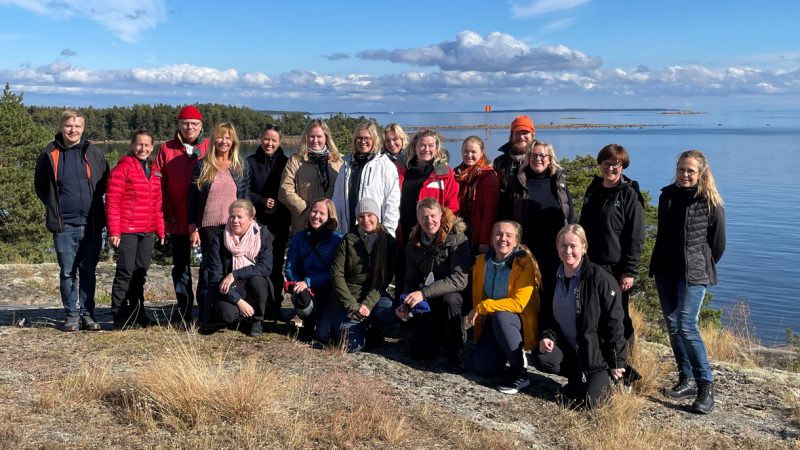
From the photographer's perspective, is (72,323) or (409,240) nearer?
(409,240)

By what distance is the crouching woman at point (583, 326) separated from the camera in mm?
4906

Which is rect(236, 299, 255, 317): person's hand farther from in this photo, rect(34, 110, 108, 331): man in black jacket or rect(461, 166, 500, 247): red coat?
rect(461, 166, 500, 247): red coat

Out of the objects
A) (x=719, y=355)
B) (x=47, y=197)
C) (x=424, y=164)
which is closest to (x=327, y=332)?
(x=424, y=164)

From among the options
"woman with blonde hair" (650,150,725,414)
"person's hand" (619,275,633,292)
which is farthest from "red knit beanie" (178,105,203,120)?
"woman with blonde hair" (650,150,725,414)

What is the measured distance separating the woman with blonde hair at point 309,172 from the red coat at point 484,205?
58.9 inches

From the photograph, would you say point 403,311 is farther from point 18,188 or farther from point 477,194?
point 18,188

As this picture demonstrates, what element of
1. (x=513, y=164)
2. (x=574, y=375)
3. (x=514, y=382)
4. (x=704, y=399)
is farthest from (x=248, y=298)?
(x=704, y=399)

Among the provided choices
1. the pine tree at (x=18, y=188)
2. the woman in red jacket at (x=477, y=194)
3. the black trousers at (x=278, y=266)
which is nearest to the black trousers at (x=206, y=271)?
the black trousers at (x=278, y=266)

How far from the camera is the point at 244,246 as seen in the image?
6016mm

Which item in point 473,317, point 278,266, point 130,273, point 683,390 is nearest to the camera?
point 683,390

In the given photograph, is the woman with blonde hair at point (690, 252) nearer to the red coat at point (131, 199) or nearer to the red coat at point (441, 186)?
the red coat at point (441, 186)

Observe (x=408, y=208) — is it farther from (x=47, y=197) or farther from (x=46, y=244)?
(x=46, y=244)

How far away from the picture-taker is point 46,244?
27844 mm

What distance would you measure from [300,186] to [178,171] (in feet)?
4.00
